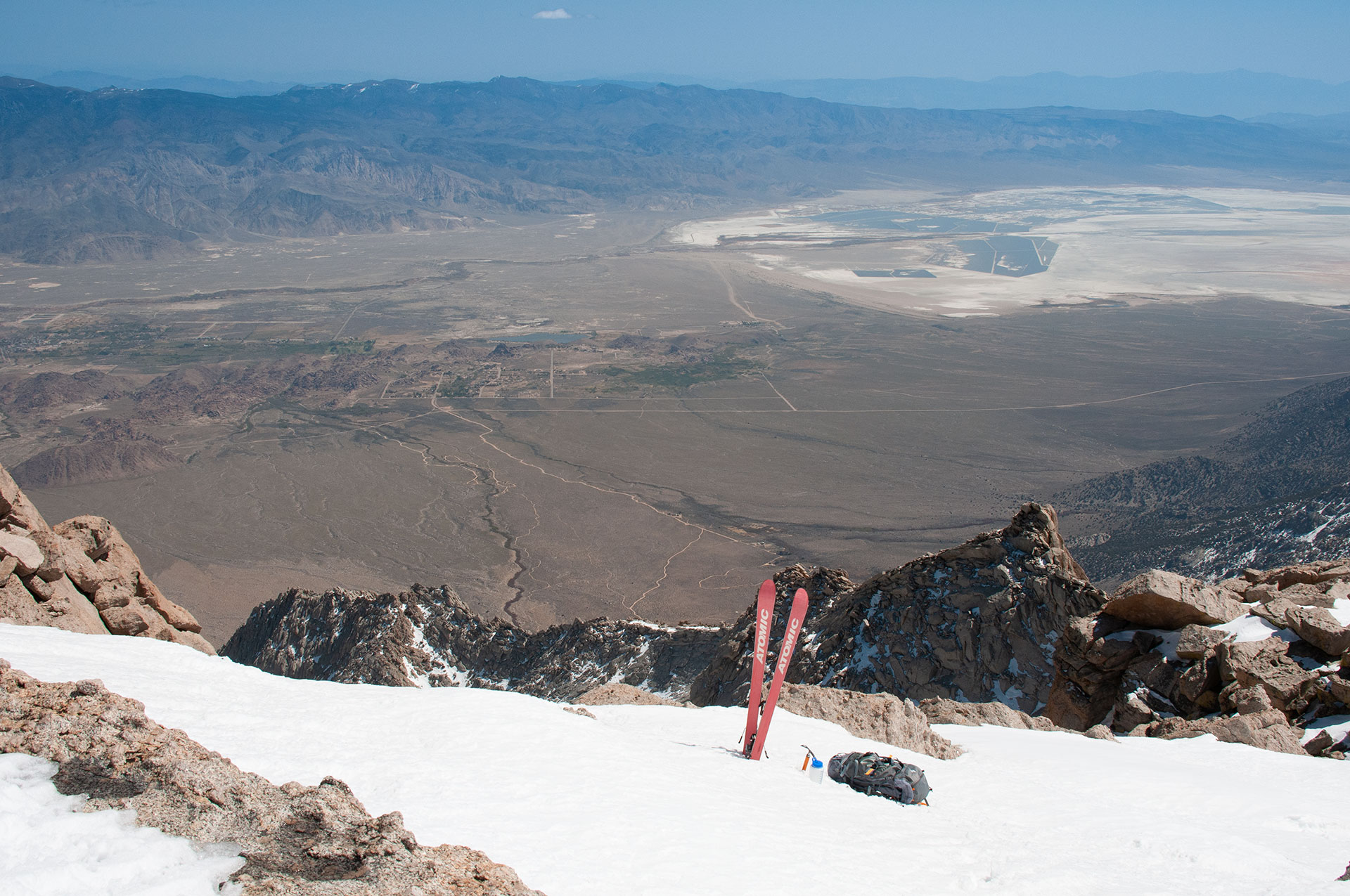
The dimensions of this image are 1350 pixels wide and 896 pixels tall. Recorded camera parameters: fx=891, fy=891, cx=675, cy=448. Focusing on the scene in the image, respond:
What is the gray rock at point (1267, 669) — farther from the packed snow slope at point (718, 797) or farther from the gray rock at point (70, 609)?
the gray rock at point (70, 609)

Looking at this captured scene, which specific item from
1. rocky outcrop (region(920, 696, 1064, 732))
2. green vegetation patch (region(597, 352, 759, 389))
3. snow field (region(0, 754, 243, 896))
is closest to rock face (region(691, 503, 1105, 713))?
rocky outcrop (region(920, 696, 1064, 732))

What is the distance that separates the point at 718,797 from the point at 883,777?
2.14m

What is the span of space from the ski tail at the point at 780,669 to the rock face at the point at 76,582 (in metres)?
9.53

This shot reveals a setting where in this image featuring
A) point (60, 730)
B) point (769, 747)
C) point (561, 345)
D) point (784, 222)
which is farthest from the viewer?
point (784, 222)

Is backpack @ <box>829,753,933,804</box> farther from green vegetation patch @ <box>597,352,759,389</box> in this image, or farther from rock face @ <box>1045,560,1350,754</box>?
green vegetation patch @ <box>597,352,759,389</box>

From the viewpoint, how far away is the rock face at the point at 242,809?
537 cm

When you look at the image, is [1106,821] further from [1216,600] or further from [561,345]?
[561,345]

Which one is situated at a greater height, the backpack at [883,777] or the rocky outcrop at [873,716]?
the backpack at [883,777]

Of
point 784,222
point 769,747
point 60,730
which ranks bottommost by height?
point 769,747

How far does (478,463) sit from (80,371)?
42.3 metres

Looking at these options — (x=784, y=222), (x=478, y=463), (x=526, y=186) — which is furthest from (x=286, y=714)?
(x=526, y=186)

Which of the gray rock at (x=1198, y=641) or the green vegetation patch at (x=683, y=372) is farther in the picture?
the green vegetation patch at (x=683, y=372)

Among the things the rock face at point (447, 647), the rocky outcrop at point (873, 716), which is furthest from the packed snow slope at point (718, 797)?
the rock face at point (447, 647)

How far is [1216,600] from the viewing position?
584 inches
